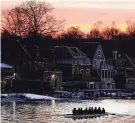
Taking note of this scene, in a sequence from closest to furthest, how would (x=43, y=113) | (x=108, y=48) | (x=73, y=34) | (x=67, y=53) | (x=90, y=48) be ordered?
(x=43, y=113) → (x=67, y=53) → (x=90, y=48) → (x=108, y=48) → (x=73, y=34)

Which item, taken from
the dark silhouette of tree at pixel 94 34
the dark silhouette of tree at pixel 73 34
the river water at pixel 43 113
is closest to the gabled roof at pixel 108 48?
the dark silhouette of tree at pixel 73 34

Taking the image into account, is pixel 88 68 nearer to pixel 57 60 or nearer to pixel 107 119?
pixel 57 60

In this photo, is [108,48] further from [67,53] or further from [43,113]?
A: [43,113]

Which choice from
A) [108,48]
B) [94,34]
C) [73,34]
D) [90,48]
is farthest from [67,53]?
[94,34]

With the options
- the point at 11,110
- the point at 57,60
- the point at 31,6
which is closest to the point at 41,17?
the point at 31,6

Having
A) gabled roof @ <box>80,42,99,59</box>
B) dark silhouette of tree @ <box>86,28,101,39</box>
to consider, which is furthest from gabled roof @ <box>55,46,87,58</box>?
dark silhouette of tree @ <box>86,28,101,39</box>

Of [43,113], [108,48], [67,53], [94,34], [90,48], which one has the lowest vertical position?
[43,113]

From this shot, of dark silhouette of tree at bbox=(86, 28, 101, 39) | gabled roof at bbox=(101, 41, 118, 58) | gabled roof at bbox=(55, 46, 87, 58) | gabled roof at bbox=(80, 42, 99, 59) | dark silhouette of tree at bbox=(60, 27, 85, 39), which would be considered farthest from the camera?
dark silhouette of tree at bbox=(86, 28, 101, 39)

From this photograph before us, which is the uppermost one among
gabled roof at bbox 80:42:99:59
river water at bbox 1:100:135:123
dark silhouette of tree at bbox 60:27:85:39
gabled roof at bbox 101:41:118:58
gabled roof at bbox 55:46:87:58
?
dark silhouette of tree at bbox 60:27:85:39

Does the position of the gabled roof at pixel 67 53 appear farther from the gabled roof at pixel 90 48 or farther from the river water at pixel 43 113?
the river water at pixel 43 113

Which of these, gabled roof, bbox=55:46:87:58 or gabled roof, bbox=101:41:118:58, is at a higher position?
gabled roof, bbox=101:41:118:58

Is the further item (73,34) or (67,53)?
(73,34)

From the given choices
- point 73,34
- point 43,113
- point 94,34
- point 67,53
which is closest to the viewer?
point 43,113

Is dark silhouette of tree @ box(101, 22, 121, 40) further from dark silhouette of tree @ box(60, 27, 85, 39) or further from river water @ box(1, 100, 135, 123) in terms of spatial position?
river water @ box(1, 100, 135, 123)
